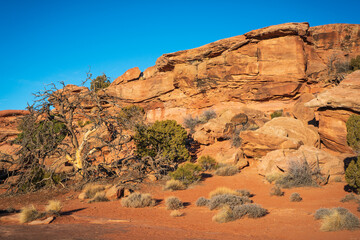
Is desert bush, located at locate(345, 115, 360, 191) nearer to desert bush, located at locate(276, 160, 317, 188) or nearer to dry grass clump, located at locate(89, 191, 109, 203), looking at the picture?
desert bush, located at locate(276, 160, 317, 188)

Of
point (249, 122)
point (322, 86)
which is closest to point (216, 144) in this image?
point (249, 122)

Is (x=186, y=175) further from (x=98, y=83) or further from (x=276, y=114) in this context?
(x=98, y=83)

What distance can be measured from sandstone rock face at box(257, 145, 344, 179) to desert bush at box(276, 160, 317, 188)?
0.38 meters

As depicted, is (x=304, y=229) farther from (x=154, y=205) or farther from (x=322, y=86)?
(x=322, y=86)

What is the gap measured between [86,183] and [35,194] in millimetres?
2127

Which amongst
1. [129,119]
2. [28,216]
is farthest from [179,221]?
[129,119]

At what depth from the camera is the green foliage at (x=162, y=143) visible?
50.6 feet

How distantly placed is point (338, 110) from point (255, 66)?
1254 cm

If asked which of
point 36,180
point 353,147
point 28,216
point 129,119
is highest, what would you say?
point 129,119

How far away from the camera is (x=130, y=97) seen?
102 feet

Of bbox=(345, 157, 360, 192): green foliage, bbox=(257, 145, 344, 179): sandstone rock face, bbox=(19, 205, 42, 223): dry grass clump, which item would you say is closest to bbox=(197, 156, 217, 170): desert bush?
bbox=(257, 145, 344, 179): sandstone rock face

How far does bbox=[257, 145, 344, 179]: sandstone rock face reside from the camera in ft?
36.0

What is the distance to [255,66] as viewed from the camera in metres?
24.7

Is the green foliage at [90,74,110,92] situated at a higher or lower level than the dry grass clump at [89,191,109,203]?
higher
